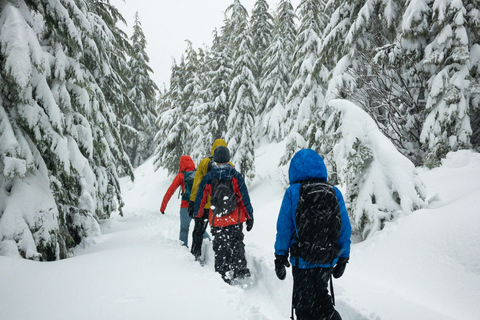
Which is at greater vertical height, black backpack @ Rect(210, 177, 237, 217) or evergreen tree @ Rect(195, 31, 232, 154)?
evergreen tree @ Rect(195, 31, 232, 154)

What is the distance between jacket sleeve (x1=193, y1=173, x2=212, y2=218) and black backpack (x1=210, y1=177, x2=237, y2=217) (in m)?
0.28

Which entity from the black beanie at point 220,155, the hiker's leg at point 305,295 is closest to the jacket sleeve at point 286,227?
the hiker's leg at point 305,295

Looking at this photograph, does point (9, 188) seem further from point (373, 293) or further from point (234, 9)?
point (234, 9)

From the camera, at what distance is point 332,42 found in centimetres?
1095

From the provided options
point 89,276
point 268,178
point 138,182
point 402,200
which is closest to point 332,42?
point 402,200

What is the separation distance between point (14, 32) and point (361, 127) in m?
6.42

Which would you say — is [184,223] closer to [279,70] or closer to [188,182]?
[188,182]

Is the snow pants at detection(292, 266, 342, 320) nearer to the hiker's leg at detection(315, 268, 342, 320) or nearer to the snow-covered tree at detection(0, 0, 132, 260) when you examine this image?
the hiker's leg at detection(315, 268, 342, 320)

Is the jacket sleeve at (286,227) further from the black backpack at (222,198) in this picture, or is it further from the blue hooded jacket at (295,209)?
the black backpack at (222,198)

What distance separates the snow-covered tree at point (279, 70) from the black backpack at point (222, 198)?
15639 millimetres

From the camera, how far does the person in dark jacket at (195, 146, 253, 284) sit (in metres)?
4.81

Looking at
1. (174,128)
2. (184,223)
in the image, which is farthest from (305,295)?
(174,128)

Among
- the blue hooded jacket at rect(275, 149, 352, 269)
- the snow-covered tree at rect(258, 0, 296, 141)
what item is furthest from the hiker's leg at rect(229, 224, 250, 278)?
the snow-covered tree at rect(258, 0, 296, 141)

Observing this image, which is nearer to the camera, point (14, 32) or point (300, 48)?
point (14, 32)
